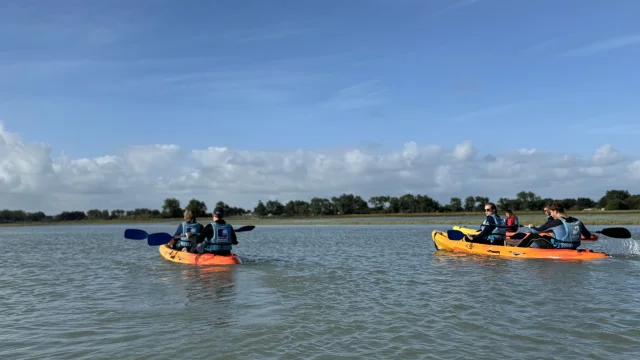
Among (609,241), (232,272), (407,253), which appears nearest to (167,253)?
(232,272)

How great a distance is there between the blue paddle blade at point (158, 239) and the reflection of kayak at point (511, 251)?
11025 millimetres

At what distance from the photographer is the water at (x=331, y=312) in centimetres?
676

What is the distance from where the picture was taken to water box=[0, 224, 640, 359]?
6.76m

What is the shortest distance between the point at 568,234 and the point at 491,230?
2.86 metres

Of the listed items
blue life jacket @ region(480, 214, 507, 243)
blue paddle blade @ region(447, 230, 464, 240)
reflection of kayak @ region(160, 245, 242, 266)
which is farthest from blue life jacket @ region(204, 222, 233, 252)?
blue life jacket @ region(480, 214, 507, 243)

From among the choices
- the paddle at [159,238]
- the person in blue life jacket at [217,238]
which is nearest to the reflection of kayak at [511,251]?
the paddle at [159,238]

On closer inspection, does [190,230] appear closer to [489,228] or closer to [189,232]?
[189,232]

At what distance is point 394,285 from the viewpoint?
38.9 feet

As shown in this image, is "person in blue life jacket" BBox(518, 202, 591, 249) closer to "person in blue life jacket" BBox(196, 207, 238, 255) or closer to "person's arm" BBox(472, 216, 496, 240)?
"person's arm" BBox(472, 216, 496, 240)

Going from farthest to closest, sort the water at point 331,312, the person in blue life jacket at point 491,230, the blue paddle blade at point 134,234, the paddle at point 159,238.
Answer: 1. the blue paddle blade at point 134,234
2. the paddle at point 159,238
3. the person in blue life jacket at point 491,230
4. the water at point 331,312

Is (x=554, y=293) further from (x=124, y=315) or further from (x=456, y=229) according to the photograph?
(x=456, y=229)

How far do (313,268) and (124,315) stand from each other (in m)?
7.44

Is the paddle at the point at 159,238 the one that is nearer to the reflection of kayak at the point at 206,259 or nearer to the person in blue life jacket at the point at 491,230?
the reflection of kayak at the point at 206,259

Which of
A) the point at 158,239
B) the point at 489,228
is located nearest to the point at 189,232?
the point at 158,239
